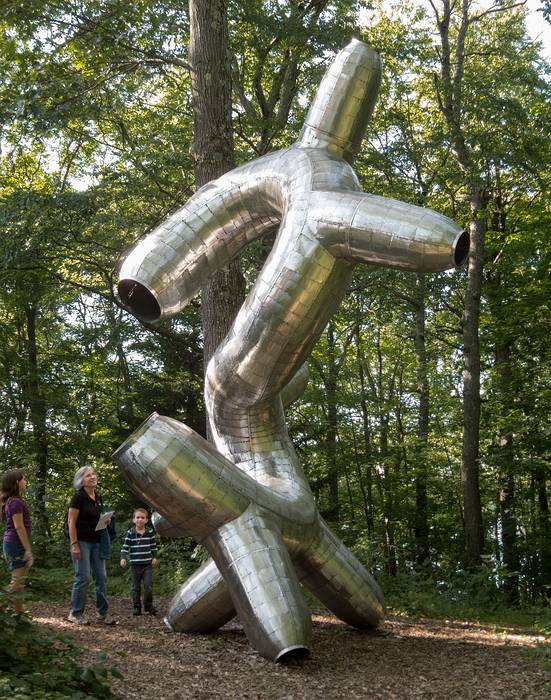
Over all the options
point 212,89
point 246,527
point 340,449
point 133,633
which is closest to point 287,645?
point 246,527

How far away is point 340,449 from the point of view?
16.5 metres

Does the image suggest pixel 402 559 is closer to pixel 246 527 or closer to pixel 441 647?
pixel 441 647

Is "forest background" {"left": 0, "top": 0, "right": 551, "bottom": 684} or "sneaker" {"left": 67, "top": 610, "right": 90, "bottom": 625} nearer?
"sneaker" {"left": 67, "top": 610, "right": 90, "bottom": 625}

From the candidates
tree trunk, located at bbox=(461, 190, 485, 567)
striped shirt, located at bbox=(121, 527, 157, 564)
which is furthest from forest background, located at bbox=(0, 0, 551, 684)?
striped shirt, located at bbox=(121, 527, 157, 564)

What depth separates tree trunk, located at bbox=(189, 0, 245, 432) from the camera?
8.58m

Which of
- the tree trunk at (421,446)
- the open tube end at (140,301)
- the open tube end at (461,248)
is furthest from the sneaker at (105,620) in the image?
the tree trunk at (421,446)

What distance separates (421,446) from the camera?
54.9 feet

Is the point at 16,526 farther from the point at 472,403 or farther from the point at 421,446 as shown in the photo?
the point at 421,446

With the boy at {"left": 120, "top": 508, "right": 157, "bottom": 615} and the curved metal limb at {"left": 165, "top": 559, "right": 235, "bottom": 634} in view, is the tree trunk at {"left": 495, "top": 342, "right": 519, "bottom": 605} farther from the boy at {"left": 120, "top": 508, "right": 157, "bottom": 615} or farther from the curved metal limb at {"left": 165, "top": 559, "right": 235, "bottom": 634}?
the curved metal limb at {"left": 165, "top": 559, "right": 235, "bottom": 634}

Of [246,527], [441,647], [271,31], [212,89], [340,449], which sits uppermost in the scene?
[271,31]

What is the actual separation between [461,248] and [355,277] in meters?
8.20

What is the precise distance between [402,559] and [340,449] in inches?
113

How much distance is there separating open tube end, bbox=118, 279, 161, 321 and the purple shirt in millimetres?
1748

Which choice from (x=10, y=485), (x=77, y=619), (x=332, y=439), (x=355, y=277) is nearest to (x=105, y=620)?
(x=77, y=619)
